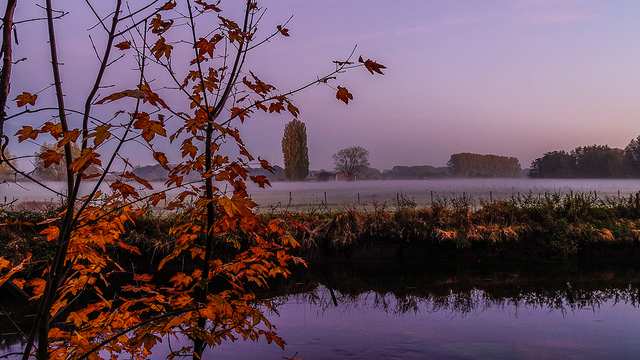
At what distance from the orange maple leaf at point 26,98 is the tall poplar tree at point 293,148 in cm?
3697

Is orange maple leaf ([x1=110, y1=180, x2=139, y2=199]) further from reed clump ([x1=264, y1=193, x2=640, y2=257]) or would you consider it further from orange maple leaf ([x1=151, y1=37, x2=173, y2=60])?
reed clump ([x1=264, y1=193, x2=640, y2=257])

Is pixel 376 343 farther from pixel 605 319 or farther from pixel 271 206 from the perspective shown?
pixel 271 206

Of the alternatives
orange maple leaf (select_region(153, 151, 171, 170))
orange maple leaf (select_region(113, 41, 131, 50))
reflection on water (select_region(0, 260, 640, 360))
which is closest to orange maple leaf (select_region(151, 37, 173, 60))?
orange maple leaf (select_region(113, 41, 131, 50))

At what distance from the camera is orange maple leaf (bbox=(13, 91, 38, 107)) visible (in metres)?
2.26

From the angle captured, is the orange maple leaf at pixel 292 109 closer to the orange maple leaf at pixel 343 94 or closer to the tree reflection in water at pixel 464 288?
A: the orange maple leaf at pixel 343 94

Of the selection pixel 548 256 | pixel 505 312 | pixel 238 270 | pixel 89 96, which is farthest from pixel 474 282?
pixel 89 96

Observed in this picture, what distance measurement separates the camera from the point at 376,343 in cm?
594

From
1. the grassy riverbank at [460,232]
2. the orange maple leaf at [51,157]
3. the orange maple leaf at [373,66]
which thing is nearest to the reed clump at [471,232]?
the grassy riverbank at [460,232]

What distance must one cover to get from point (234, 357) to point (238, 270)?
8.54 feet

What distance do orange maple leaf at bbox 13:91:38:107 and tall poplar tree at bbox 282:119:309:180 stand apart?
3697cm

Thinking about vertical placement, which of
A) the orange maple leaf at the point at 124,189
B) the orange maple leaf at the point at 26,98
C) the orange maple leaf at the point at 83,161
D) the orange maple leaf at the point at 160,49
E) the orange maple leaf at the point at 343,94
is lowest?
the orange maple leaf at the point at 124,189

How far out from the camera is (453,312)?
7.30m

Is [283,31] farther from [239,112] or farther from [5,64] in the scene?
[5,64]

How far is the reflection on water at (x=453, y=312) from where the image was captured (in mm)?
5762
